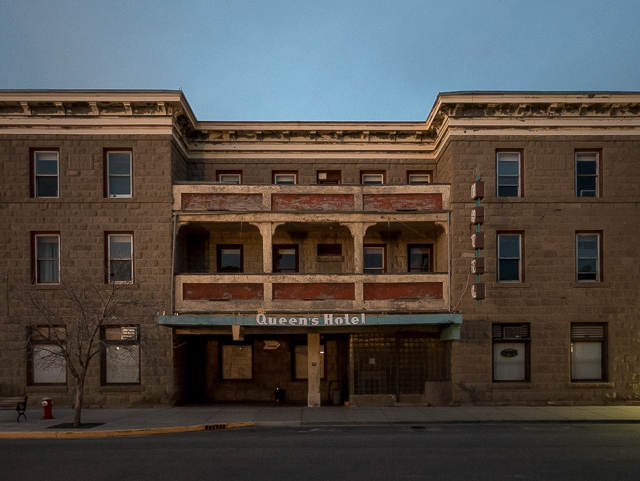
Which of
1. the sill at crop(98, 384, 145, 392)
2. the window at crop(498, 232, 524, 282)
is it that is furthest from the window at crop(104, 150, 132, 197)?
the window at crop(498, 232, 524, 282)

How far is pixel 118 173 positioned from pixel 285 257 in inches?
277

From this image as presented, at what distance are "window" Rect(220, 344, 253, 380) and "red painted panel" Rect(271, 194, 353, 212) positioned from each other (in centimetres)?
634

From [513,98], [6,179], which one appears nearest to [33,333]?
[6,179]

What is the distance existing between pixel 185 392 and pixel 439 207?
1203 centimetres

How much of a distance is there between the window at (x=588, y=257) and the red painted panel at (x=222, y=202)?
11878 millimetres

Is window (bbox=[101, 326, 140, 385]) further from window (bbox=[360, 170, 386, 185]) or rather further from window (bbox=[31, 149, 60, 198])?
window (bbox=[360, 170, 386, 185])

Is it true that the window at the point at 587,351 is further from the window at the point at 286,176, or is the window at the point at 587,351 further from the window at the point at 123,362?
A: the window at the point at 123,362

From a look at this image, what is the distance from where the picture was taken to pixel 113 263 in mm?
17719

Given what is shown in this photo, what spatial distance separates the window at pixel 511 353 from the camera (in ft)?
58.0

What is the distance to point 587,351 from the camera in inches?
701

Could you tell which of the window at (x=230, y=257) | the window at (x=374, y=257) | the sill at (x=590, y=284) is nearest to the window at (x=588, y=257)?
the sill at (x=590, y=284)

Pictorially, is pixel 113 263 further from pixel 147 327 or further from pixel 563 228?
pixel 563 228

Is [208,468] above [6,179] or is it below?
below

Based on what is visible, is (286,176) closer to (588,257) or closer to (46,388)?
(46,388)
